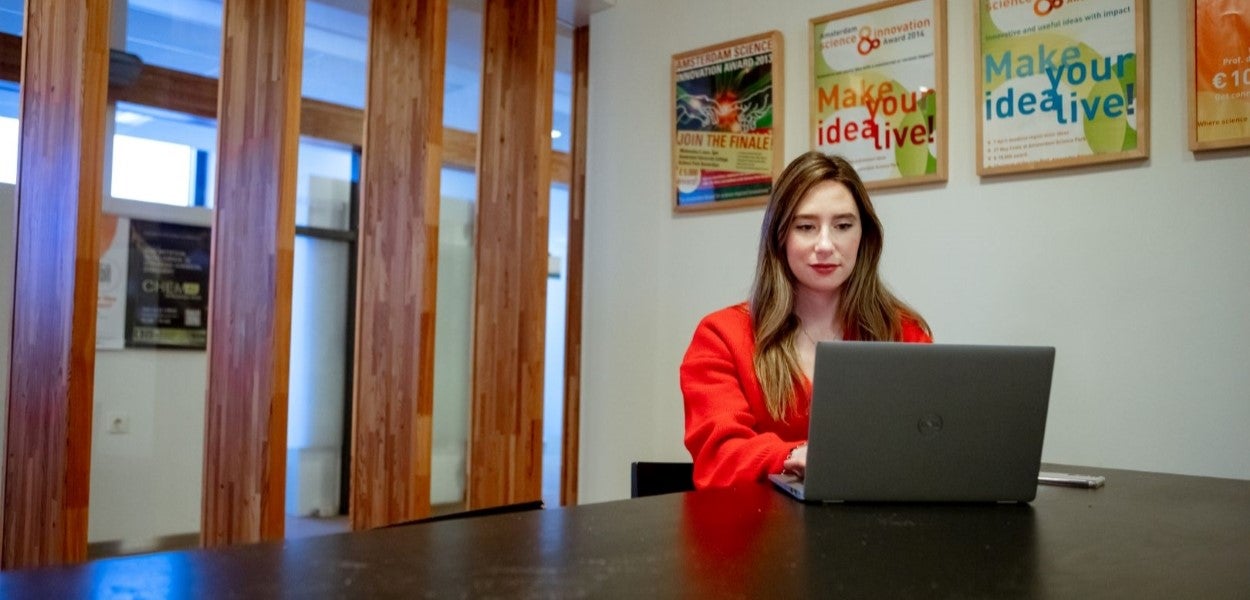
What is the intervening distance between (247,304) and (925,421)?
1.90m

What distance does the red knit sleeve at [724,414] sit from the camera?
66.1 inches

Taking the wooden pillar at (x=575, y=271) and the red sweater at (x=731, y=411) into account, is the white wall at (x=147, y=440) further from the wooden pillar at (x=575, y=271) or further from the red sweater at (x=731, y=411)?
the red sweater at (x=731, y=411)

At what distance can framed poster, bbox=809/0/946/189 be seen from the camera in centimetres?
287

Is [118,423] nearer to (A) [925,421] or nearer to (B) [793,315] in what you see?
(B) [793,315]

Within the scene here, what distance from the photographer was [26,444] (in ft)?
7.59

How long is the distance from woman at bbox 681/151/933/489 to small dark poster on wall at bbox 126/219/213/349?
149 centimetres

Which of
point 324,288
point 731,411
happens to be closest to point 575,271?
point 324,288

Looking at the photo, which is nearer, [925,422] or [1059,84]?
[925,422]

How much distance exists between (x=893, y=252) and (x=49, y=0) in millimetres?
2182

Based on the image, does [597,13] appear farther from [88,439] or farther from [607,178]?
[88,439]

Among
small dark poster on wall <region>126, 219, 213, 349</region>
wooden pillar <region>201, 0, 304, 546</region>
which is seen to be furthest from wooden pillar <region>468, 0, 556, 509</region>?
small dark poster on wall <region>126, 219, 213, 349</region>

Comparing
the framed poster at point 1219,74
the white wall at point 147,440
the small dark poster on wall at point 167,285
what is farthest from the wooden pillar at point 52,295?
the framed poster at point 1219,74

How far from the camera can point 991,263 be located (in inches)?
109

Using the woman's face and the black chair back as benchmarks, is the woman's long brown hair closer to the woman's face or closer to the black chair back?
the woman's face
